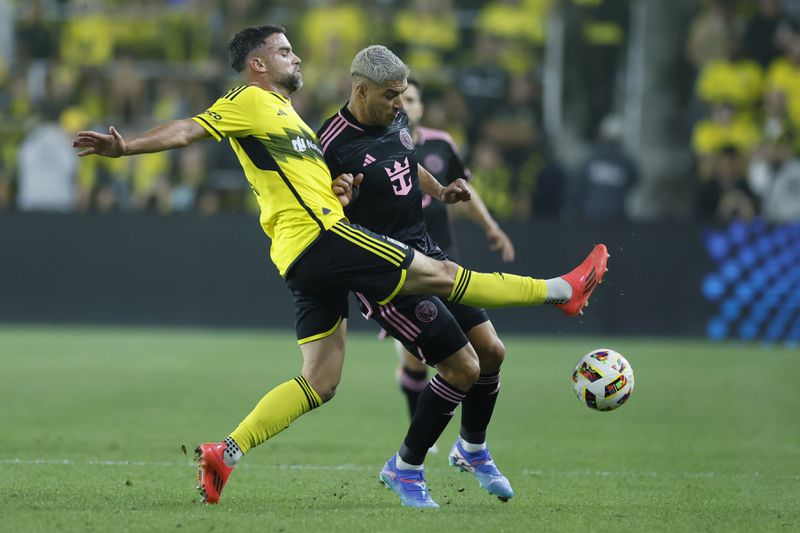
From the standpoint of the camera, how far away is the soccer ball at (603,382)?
691cm

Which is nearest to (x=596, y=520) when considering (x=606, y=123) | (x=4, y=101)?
(x=606, y=123)

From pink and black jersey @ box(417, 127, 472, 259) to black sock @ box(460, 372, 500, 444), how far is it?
5.66 feet

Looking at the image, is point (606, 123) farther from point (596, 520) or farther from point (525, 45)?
point (596, 520)

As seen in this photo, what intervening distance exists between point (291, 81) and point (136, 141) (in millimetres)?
1149

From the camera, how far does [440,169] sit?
8.61 meters

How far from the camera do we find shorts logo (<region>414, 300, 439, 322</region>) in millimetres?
6426

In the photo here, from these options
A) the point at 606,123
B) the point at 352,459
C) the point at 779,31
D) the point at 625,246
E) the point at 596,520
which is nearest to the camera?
the point at 596,520

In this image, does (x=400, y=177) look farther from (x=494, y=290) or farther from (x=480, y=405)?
(x=480, y=405)

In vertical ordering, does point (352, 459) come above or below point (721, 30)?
below

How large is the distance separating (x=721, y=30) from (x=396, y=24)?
181 inches

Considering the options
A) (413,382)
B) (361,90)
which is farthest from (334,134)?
(413,382)

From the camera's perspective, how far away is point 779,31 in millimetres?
17766

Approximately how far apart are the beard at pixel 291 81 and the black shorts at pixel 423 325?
1.16 metres

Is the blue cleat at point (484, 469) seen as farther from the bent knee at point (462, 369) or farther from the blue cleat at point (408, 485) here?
the bent knee at point (462, 369)
